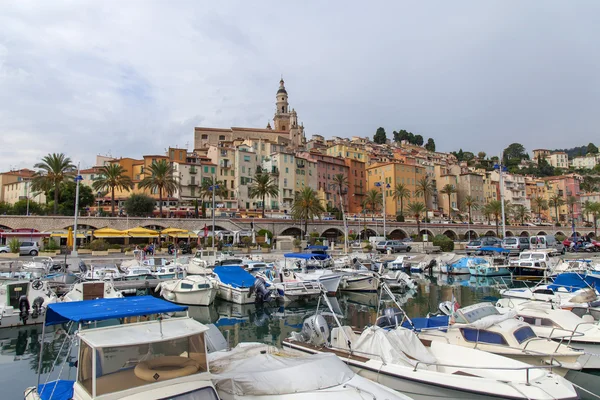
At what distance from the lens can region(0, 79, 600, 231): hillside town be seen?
85062 mm

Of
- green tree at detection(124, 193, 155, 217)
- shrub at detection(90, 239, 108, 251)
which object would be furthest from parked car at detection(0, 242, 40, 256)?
green tree at detection(124, 193, 155, 217)

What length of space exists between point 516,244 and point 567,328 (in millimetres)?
50234

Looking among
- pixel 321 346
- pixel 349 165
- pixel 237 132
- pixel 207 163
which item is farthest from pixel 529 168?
pixel 321 346

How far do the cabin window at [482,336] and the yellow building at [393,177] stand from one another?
9551 centimetres

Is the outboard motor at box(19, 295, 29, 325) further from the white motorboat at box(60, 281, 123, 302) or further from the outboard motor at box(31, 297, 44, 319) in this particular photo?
the white motorboat at box(60, 281, 123, 302)

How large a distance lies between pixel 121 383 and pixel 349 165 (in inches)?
4308

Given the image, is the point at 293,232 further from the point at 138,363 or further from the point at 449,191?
the point at 138,363

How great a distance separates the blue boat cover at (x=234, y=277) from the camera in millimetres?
27970

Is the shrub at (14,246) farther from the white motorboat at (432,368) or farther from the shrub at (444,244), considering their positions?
the shrub at (444,244)

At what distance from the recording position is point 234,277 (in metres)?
28.6

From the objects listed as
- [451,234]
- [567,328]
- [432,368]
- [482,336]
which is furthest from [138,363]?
[451,234]

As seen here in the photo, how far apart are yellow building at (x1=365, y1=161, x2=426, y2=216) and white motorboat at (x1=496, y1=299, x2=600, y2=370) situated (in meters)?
92.6

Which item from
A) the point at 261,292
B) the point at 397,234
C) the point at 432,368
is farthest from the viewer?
the point at 397,234

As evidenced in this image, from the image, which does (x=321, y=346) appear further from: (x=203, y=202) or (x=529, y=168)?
(x=529, y=168)
